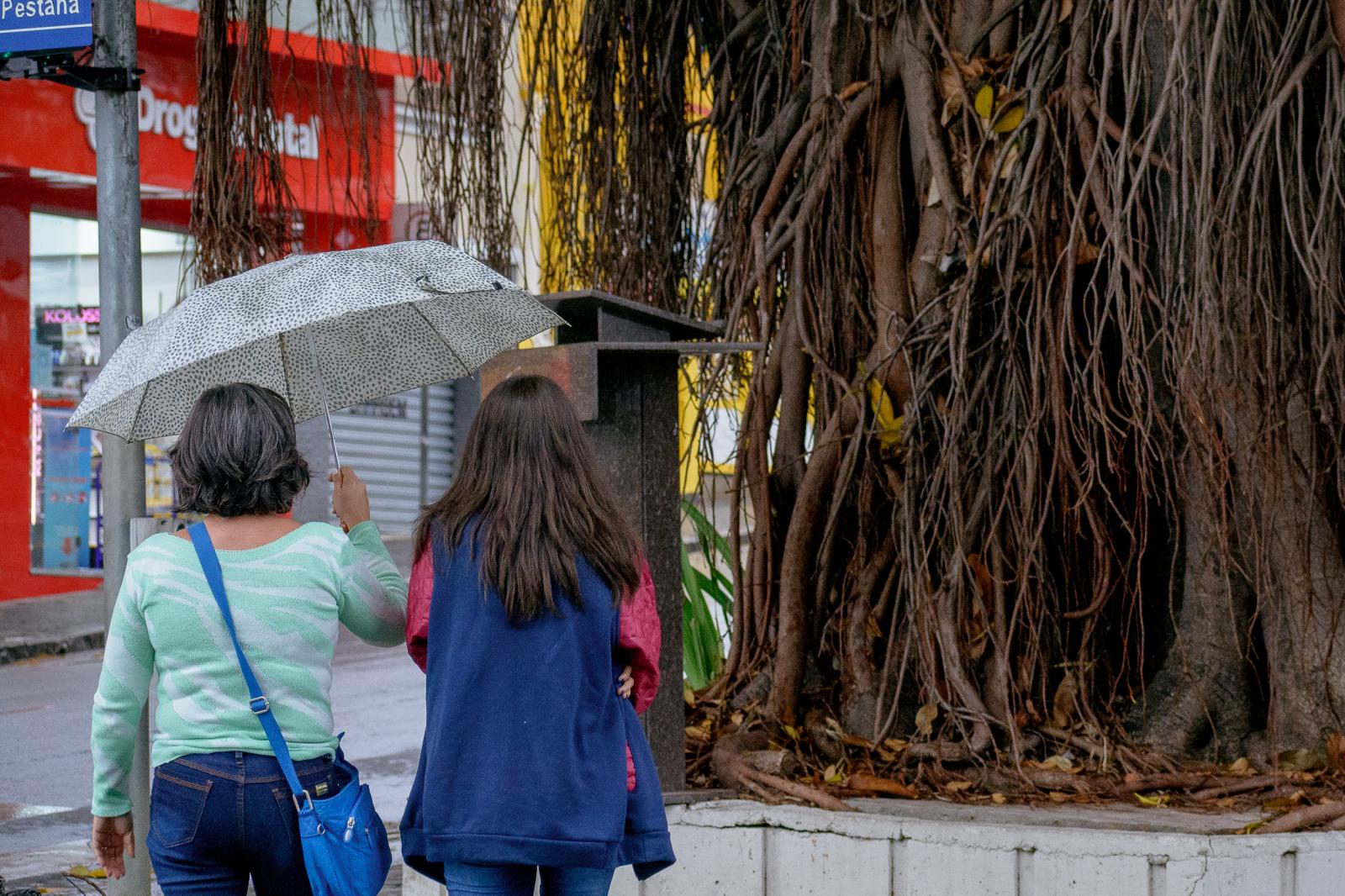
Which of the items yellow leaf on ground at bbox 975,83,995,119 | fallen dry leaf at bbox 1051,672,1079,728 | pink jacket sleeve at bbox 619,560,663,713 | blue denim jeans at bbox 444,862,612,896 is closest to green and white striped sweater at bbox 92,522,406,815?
blue denim jeans at bbox 444,862,612,896

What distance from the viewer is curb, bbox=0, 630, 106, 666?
33.7 feet

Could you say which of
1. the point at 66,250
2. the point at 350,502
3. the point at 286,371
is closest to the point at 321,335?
the point at 286,371

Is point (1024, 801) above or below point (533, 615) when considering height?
below

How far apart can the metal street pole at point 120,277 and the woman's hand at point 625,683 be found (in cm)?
162

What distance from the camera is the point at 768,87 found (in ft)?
17.6

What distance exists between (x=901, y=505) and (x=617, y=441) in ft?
3.73

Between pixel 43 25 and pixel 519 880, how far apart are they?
2.52 metres

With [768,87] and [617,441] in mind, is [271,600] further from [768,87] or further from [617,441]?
[768,87]

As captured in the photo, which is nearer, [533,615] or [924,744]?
[533,615]

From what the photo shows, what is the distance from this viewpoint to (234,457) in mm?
2527

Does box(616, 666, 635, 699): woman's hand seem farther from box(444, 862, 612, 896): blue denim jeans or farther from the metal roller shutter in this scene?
the metal roller shutter

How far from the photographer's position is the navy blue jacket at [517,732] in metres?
2.48

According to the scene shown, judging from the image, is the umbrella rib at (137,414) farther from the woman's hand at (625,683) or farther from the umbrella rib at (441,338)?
the woman's hand at (625,683)

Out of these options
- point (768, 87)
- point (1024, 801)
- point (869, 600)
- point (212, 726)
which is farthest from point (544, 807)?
point (768, 87)
